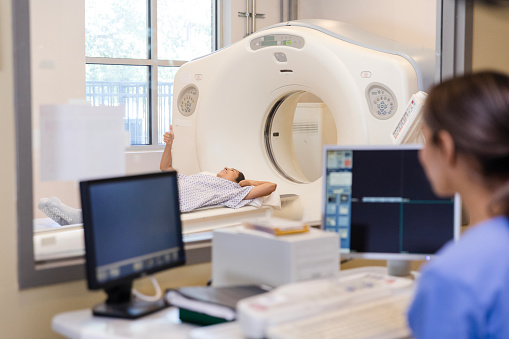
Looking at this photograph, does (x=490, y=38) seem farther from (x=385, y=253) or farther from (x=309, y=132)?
(x=309, y=132)

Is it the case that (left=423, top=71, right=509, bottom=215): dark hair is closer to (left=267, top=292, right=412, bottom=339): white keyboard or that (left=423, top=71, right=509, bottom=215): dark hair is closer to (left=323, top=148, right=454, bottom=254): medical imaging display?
A: (left=267, top=292, right=412, bottom=339): white keyboard

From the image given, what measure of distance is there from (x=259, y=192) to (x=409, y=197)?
1.32m

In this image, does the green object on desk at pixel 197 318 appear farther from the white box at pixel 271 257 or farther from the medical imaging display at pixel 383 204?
the medical imaging display at pixel 383 204

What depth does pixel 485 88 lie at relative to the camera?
1.13m

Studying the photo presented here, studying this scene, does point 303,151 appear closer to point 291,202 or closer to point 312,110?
point 312,110

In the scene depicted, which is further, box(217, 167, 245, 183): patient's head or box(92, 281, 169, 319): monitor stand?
box(217, 167, 245, 183): patient's head

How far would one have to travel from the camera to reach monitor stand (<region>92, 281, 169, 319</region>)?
1.56 metres

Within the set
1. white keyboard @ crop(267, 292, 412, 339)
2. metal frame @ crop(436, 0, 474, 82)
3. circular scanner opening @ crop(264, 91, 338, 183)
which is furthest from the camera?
circular scanner opening @ crop(264, 91, 338, 183)

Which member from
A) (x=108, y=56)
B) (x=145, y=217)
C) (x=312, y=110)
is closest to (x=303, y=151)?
(x=312, y=110)

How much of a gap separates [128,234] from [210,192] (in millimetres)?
1510

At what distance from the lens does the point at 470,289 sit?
103cm

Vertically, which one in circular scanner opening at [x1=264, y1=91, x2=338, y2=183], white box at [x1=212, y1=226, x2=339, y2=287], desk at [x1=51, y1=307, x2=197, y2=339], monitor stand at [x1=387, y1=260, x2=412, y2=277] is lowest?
desk at [x1=51, y1=307, x2=197, y2=339]

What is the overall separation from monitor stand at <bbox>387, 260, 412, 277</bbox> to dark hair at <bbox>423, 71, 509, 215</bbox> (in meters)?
0.86

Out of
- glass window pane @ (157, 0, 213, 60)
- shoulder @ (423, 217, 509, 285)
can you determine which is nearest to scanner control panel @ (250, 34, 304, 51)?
glass window pane @ (157, 0, 213, 60)
